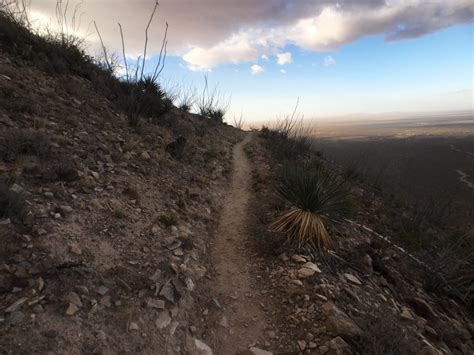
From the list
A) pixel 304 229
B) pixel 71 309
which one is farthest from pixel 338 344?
pixel 71 309

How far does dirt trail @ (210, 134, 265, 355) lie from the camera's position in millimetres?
3420

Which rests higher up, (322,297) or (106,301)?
(106,301)

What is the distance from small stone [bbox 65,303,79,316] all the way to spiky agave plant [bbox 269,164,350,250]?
Answer: 3.32m

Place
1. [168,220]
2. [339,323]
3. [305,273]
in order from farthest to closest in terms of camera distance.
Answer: [168,220], [305,273], [339,323]

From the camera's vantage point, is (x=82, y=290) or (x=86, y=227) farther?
(x=86, y=227)

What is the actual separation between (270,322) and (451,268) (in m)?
4.18

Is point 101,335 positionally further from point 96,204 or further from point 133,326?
point 96,204

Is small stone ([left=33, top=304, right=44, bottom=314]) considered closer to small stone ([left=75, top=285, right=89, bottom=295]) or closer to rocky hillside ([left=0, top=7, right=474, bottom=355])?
rocky hillside ([left=0, top=7, right=474, bottom=355])

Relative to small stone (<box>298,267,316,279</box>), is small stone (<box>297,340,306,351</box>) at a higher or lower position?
lower

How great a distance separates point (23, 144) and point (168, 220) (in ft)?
8.32

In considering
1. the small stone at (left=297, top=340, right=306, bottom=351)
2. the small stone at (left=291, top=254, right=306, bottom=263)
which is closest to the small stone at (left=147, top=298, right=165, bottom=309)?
the small stone at (left=297, top=340, right=306, bottom=351)

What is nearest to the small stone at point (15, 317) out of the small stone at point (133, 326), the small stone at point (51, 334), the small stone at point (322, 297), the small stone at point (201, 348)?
the small stone at point (51, 334)

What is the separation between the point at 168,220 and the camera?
495 cm

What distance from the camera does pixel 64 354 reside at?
2428 mm
